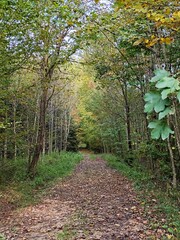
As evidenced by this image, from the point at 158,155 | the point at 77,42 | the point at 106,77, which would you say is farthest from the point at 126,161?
the point at 77,42

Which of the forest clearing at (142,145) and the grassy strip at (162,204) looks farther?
the grassy strip at (162,204)

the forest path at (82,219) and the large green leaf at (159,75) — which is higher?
the large green leaf at (159,75)

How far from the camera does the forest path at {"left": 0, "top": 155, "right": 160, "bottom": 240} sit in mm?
4223

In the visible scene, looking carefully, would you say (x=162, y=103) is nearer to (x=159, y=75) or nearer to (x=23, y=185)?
(x=159, y=75)

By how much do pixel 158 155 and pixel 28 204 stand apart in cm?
444

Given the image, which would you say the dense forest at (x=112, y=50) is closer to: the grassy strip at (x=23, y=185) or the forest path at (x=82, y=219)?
the grassy strip at (x=23, y=185)

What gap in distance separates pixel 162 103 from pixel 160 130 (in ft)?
0.48

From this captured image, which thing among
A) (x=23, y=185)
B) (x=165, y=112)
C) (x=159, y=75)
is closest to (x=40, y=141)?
(x=23, y=185)

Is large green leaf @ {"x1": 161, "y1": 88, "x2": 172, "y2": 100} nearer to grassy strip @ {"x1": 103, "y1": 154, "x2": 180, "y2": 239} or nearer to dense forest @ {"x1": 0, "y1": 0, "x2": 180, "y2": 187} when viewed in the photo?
dense forest @ {"x1": 0, "y1": 0, "x2": 180, "y2": 187}

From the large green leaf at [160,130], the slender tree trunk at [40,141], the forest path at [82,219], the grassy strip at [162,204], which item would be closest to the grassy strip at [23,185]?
the slender tree trunk at [40,141]

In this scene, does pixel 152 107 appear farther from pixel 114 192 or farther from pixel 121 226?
pixel 114 192

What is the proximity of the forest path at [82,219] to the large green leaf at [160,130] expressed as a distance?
11.2 ft

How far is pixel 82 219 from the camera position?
5.00 metres

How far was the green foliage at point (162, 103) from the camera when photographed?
121 cm
